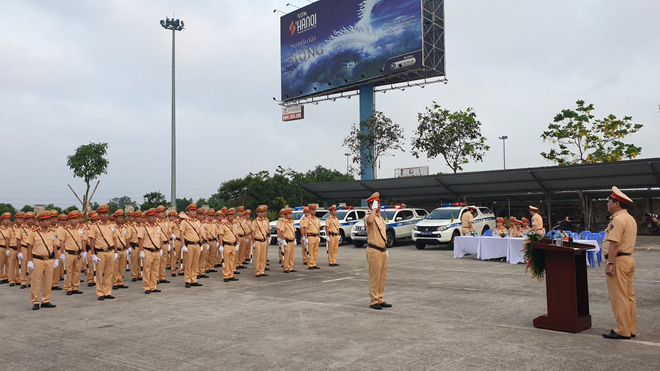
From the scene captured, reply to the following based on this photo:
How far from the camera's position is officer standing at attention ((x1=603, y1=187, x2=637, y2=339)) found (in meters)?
6.01

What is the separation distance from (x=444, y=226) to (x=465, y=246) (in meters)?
3.06

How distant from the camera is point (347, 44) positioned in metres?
39.7

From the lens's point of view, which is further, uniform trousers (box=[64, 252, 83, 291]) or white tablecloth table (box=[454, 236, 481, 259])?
white tablecloth table (box=[454, 236, 481, 259])

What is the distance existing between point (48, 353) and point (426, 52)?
33.0 metres

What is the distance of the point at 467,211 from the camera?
20453 millimetres

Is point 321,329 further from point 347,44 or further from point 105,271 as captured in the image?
point 347,44

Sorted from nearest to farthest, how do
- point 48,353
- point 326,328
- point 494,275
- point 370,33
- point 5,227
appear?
point 48,353 < point 326,328 < point 494,275 < point 5,227 < point 370,33

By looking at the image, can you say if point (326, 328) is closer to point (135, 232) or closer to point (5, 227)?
point (135, 232)

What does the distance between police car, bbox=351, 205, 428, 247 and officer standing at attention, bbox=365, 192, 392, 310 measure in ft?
43.6

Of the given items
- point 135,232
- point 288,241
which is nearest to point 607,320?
point 288,241

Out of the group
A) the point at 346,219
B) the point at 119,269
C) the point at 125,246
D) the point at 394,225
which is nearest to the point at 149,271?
the point at 119,269

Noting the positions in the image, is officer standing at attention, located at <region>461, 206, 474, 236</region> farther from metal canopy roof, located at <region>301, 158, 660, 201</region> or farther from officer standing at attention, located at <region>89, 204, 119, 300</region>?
officer standing at attention, located at <region>89, 204, 119, 300</region>

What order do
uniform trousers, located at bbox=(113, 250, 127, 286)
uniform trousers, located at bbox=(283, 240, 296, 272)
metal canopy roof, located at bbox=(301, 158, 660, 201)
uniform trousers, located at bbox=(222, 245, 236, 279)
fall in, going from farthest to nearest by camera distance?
1. metal canopy roof, located at bbox=(301, 158, 660, 201)
2. uniform trousers, located at bbox=(283, 240, 296, 272)
3. uniform trousers, located at bbox=(222, 245, 236, 279)
4. uniform trousers, located at bbox=(113, 250, 127, 286)

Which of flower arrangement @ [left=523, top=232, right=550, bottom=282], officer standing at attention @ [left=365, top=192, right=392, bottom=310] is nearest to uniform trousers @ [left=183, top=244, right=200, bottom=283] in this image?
officer standing at attention @ [left=365, top=192, right=392, bottom=310]
